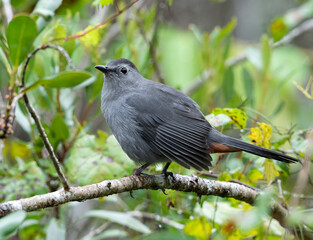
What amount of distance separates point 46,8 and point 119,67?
0.98 metres

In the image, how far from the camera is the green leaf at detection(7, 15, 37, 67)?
8.95 ft

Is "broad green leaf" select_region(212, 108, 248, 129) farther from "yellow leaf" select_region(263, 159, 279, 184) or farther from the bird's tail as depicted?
"yellow leaf" select_region(263, 159, 279, 184)

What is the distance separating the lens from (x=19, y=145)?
444 centimetres

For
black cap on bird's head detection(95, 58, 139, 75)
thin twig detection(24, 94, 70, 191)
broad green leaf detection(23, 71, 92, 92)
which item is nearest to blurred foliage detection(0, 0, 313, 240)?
broad green leaf detection(23, 71, 92, 92)

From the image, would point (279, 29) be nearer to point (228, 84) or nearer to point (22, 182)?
point (228, 84)

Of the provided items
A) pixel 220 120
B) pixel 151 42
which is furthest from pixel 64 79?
pixel 151 42

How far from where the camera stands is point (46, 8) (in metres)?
3.06

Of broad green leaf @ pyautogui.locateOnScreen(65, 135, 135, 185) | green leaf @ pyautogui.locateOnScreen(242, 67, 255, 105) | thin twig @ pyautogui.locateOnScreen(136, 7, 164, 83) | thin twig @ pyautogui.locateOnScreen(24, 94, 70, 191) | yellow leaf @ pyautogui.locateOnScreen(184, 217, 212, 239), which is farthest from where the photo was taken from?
thin twig @ pyautogui.locateOnScreen(136, 7, 164, 83)

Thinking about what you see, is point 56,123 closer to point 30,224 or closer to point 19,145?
point 30,224

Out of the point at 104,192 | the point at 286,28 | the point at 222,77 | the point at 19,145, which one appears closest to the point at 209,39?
the point at 222,77

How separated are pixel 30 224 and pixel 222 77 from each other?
6.91 feet

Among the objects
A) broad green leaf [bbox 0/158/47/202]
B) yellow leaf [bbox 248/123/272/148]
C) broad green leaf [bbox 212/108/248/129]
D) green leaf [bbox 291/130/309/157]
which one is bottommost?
broad green leaf [bbox 0/158/47/202]

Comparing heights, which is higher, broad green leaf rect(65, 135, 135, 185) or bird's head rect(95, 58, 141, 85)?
bird's head rect(95, 58, 141, 85)

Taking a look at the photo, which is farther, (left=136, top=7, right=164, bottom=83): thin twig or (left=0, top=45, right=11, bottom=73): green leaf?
(left=136, top=7, right=164, bottom=83): thin twig
